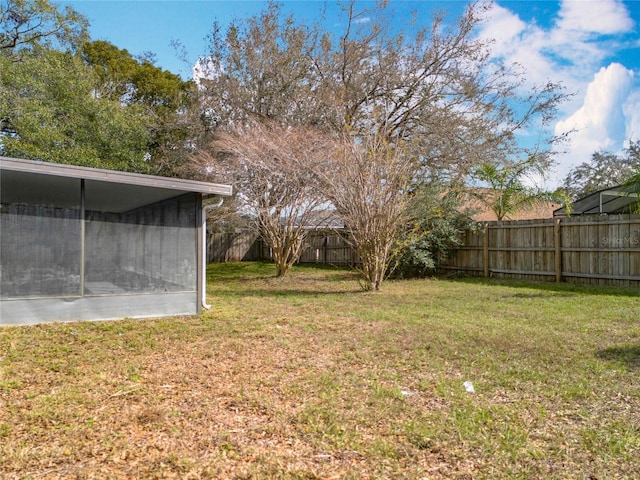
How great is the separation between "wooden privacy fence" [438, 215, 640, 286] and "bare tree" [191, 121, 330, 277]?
197 inches

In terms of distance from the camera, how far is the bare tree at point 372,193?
8.89 metres

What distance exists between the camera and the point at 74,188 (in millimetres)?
5734

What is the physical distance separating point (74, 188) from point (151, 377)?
3302mm

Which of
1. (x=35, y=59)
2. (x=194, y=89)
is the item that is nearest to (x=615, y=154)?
(x=194, y=89)

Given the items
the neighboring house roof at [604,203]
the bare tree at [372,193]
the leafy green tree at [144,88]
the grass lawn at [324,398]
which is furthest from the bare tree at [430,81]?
the grass lawn at [324,398]

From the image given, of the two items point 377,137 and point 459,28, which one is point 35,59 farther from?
point 459,28

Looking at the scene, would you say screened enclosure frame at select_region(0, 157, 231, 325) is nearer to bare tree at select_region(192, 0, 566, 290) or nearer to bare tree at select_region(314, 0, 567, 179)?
bare tree at select_region(192, 0, 566, 290)

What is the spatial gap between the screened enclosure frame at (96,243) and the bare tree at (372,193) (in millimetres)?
3270

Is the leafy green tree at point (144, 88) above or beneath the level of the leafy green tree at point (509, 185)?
above

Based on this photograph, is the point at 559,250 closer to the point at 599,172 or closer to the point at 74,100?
the point at 74,100

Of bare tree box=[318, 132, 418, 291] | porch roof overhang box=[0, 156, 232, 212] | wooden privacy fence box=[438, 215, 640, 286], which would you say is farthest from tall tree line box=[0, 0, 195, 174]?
wooden privacy fence box=[438, 215, 640, 286]

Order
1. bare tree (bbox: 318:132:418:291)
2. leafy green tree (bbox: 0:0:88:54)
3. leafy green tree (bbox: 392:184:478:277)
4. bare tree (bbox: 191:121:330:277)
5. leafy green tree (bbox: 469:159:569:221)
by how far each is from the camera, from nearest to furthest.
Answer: bare tree (bbox: 318:132:418:291), bare tree (bbox: 191:121:330:277), leafy green tree (bbox: 392:184:478:277), leafy green tree (bbox: 469:159:569:221), leafy green tree (bbox: 0:0:88:54)

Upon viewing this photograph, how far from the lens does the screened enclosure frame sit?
5398 millimetres

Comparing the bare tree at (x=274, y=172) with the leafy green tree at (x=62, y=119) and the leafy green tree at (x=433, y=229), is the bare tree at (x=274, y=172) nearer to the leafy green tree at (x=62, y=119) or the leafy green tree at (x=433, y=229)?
the leafy green tree at (x=62, y=119)
